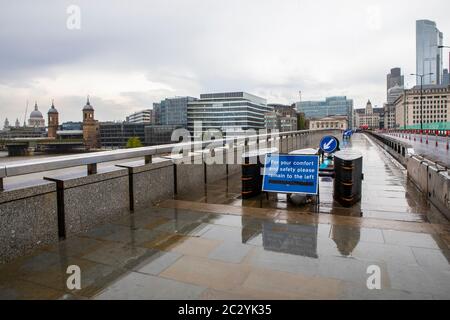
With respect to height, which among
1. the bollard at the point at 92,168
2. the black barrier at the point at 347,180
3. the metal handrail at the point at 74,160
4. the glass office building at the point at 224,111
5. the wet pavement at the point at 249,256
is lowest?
the wet pavement at the point at 249,256

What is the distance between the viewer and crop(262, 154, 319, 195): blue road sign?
284 inches

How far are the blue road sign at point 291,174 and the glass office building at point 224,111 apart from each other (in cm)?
12557

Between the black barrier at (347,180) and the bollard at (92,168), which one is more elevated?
the bollard at (92,168)

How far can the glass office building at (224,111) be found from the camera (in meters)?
138

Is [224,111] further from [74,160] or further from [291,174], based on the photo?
[74,160]

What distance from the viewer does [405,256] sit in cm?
444

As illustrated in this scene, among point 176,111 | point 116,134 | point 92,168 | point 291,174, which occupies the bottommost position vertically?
point 291,174

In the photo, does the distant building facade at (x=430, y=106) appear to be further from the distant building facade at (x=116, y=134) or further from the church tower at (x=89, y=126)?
the church tower at (x=89, y=126)

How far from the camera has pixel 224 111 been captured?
141 meters

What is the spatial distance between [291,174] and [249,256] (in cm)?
330

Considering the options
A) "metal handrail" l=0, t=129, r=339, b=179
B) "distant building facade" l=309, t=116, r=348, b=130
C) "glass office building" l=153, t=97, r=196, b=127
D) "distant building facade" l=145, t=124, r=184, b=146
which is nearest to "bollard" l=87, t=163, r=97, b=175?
"metal handrail" l=0, t=129, r=339, b=179

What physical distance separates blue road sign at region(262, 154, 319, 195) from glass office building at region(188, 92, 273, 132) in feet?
412

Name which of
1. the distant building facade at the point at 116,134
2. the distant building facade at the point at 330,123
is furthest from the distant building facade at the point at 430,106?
the distant building facade at the point at 116,134

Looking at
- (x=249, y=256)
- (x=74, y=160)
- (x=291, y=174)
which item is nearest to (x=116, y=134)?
(x=291, y=174)
